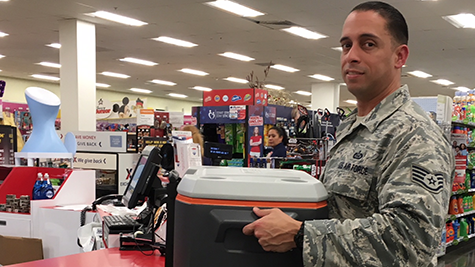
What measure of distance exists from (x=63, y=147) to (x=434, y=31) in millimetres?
7418

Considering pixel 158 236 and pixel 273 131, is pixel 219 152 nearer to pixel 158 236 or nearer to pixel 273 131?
pixel 158 236

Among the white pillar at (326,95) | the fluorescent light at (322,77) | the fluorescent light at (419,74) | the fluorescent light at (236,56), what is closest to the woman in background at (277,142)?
the fluorescent light at (236,56)

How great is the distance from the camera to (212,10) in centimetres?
829

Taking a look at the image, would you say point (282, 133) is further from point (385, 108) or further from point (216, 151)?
point (385, 108)

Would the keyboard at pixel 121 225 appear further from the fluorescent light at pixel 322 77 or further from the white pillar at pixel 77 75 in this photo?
the fluorescent light at pixel 322 77

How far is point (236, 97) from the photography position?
22.3 feet

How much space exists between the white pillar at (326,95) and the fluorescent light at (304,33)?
6435 millimetres

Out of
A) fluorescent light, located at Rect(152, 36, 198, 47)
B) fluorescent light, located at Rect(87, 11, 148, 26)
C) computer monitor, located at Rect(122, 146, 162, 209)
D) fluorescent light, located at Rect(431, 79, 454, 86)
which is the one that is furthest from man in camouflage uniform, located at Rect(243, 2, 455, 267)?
fluorescent light, located at Rect(431, 79, 454, 86)

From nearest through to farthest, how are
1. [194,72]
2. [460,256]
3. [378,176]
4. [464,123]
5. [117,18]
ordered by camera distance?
[378,176] → [460,256] → [464,123] → [117,18] → [194,72]

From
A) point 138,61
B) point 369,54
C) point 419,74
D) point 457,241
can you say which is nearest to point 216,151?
point 369,54

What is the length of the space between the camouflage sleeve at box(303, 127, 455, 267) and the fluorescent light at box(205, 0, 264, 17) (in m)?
6.97

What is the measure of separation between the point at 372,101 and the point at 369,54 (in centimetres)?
19

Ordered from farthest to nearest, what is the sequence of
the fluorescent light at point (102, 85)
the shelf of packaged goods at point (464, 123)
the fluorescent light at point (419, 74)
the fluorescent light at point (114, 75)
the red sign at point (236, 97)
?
the fluorescent light at point (102, 85), the fluorescent light at point (114, 75), the fluorescent light at point (419, 74), the shelf of packaged goods at point (464, 123), the red sign at point (236, 97)

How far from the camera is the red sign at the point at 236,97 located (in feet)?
21.8
